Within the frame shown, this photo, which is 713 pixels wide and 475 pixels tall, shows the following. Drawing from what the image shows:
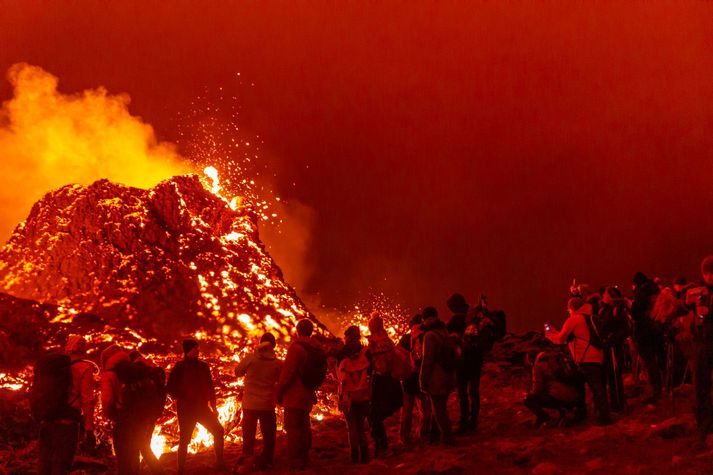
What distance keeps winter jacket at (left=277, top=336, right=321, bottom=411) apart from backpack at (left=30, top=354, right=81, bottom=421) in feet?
9.73

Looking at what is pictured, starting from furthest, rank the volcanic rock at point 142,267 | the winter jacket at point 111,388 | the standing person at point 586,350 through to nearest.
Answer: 1. the volcanic rock at point 142,267
2. the standing person at point 586,350
3. the winter jacket at point 111,388

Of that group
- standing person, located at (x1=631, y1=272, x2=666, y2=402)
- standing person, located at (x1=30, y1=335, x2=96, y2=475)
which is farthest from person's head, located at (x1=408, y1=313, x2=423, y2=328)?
standing person, located at (x1=30, y1=335, x2=96, y2=475)

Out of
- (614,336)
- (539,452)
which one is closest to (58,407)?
(539,452)

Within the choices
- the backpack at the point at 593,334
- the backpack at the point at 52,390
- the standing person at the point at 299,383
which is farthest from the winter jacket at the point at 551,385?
the backpack at the point at 52,390

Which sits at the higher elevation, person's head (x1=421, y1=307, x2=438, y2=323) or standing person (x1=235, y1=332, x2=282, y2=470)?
person's head (x1=421, y1=307, x2=438, y2=323)

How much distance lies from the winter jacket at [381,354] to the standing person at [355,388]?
14 cm

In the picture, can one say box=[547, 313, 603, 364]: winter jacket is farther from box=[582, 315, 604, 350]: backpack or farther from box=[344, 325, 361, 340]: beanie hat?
box=[344, 325, 361, 340]: beanie hat

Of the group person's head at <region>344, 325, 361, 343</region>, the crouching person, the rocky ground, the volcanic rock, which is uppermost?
the volcanic rock

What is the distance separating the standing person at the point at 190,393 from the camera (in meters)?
10.5

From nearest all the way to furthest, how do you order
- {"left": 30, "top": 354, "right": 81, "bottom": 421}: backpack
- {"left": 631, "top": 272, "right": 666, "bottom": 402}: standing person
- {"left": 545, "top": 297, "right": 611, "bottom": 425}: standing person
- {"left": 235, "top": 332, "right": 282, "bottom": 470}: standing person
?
1. {"left": 30, "top": 354, "right": 81, "bottom": 421}: backpack
2. {"left": 545, "top": 297, "right": 611, "bottom": 425}: standing person
3. {"left": 235, "top": 332, "right": 282, "bottom": 470}: standing person
4. {"left": 631, "top": 272, "right": 666, "bottom": 402}: standing person

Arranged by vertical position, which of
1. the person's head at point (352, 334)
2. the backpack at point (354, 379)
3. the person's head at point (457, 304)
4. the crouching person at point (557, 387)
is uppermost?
the person's head at point (457, 304)

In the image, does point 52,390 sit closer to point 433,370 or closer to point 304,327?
point 304,327

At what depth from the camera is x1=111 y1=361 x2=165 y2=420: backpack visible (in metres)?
9.13

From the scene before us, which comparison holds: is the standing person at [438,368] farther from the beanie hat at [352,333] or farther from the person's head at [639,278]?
the person's head at [639,278]
